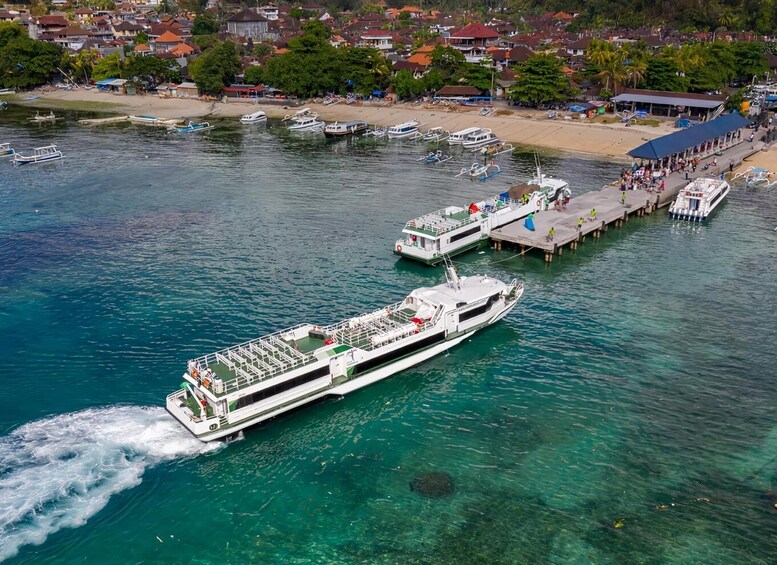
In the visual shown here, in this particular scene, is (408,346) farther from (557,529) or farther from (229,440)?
(557,529)

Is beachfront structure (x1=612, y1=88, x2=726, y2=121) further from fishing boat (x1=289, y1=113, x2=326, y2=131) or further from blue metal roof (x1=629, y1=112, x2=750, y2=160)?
fishing boat (x1=289, y1=113, x2=326, y2=131)

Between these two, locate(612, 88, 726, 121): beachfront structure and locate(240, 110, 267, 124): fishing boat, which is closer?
locate(612, 88, 726, 121): beachfront structure

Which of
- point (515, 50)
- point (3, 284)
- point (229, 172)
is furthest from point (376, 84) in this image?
point (3, 284)

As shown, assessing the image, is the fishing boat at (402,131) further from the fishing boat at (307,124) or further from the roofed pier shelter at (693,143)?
the roofed pier shelter at (693,143)

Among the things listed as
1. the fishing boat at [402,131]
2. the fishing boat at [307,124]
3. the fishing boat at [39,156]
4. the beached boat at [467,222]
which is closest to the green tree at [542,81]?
the fishing boat at [402,131]

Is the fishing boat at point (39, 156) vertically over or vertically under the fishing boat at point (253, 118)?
under

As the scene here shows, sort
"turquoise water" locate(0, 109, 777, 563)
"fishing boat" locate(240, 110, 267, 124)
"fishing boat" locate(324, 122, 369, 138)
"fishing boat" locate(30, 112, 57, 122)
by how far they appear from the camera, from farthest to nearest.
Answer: "fishing boat" locate(30, 112, 57, 122) < "fishing boat" locate(240, 110, 267, 124) < "fishing boat" locate(324, 122, 369, 138) < "turquoise water" locate(0, 109, 777, 563)

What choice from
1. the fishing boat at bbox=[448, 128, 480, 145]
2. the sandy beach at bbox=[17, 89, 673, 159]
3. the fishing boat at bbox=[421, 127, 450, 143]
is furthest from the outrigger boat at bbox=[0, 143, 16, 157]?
the fishing boat at bbox=[448, 128, 480, 145]

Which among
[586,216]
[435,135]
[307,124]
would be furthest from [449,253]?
[307,124]
